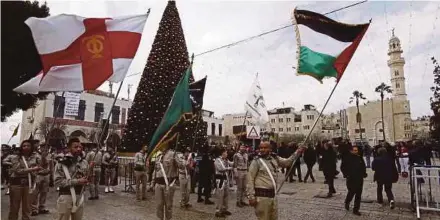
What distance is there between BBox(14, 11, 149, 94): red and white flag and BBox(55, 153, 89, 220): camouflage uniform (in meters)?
1.36

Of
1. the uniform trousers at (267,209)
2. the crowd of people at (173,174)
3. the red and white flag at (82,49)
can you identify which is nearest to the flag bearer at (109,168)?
the crowd of people at (173,174)

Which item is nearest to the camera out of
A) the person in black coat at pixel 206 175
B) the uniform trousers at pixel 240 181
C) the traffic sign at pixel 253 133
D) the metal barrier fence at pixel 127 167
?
the uniform trousers at pixel 240 181

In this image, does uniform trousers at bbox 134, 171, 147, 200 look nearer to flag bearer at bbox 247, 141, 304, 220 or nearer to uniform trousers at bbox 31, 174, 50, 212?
uniform trousers at bbox 31, 174, 50, 212

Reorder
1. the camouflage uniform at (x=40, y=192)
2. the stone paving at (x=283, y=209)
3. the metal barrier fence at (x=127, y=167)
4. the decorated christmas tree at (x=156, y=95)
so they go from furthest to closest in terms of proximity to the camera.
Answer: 1. the decorated christmas tree at (x=156, y=95)
2. the metal barrier fence at (x=127, y=167)
3. the camouflage uniform at (x=40, y=192)
4. the stone paving at (x=283, y=209)

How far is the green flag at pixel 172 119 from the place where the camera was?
6.95 meters

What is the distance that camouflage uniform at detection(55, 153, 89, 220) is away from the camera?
202 inches

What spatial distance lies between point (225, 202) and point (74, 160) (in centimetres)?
457

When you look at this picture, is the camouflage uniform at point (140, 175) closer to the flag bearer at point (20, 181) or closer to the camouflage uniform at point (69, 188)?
the flag bearer at point (20, 181)

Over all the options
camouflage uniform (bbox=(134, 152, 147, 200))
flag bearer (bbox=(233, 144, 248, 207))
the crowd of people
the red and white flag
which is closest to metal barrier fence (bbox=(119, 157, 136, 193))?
the crowd of people

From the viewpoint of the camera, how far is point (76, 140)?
553 centimetres

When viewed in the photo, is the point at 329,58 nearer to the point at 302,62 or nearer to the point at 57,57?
the point at 302,62

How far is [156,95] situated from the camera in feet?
60.8

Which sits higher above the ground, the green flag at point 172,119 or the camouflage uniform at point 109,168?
the green flag at point 172,119

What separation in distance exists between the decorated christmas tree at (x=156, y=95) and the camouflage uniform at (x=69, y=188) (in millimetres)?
12629
